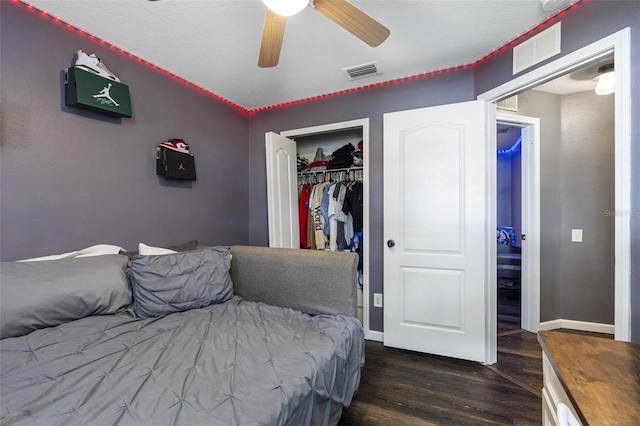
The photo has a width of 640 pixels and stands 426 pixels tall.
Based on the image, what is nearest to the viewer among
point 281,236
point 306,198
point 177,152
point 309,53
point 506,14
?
point 506,14

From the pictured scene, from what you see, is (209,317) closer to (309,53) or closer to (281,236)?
(281,236)

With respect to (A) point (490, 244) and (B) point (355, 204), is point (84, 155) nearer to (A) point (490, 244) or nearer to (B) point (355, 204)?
(B) point (355, 204)

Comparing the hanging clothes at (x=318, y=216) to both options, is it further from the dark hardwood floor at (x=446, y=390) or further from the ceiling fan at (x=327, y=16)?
the ceiling fan at (x=327, y=16)

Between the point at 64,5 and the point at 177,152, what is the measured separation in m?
1.01

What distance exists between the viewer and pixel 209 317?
57.3 inches

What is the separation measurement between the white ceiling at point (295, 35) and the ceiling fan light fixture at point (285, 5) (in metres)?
0.55

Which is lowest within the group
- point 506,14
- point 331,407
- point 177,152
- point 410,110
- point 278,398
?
point 331,407

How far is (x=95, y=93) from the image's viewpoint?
1647mm

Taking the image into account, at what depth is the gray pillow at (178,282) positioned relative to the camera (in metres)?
1.44

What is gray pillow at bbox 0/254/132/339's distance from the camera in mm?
1095

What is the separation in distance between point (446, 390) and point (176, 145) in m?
2.73

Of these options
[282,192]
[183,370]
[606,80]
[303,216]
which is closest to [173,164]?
[282,192]

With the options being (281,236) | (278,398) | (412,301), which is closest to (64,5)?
(281,236)

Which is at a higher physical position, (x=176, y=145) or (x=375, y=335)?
(x=176, y=145)
